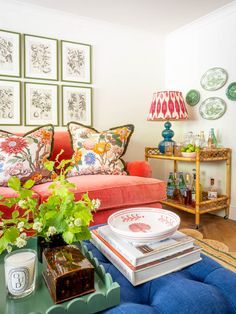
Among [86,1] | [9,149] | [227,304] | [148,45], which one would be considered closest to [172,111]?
[148,45]

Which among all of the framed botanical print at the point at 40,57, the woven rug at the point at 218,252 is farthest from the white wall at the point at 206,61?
the framed botanical print at the point at 40,57

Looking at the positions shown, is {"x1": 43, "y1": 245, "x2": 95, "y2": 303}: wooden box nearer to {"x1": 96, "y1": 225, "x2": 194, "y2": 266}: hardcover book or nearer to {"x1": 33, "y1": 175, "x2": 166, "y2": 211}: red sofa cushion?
{"x1": 96, "y1": 225, "x2": 194, "y2": 266}: hardcover book

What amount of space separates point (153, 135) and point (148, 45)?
108 cm

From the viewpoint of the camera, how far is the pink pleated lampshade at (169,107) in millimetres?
2498

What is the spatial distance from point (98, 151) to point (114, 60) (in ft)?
4.29

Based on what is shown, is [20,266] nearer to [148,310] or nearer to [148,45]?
[148,310]

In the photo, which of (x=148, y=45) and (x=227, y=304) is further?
(x=148, y=45)

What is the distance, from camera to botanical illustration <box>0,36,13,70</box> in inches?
88.5

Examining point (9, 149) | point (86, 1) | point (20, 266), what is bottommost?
point (20, 266)

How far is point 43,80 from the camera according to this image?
95.6 inches

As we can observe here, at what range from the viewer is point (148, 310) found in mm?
613

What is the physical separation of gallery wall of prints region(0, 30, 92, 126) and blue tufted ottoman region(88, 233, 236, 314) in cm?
196

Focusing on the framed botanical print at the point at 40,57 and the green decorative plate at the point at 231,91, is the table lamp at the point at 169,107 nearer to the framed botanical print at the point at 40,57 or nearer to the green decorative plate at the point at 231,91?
the green decorative plate at the point at 231,91

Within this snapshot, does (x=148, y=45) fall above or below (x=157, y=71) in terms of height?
above
